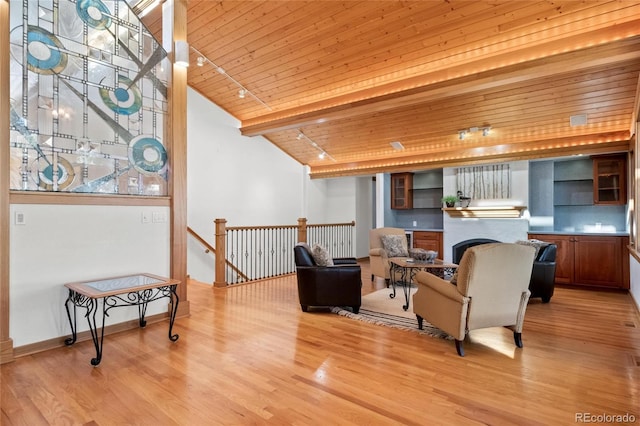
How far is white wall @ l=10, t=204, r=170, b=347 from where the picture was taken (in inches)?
110

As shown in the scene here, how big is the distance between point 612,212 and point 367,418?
21.2 ft

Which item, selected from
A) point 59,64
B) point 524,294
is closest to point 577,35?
point 524,294

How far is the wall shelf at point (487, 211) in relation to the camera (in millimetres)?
6301

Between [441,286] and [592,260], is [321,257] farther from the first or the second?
[592,260]

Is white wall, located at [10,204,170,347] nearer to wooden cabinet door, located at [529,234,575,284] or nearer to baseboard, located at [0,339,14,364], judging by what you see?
baseboard, located at [0,339,14,364]

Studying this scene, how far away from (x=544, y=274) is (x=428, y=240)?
117 inches

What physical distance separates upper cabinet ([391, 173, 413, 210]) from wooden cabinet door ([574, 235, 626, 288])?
340 cm

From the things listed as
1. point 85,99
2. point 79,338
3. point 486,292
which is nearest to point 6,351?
point 79,338

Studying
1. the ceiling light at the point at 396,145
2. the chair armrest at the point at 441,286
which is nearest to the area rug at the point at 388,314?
the chair armrest at the point at 441,286

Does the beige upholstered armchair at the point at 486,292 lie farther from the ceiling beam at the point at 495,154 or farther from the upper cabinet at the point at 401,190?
the upper cabinet at the point at 401,190

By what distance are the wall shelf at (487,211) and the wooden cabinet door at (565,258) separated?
725mm

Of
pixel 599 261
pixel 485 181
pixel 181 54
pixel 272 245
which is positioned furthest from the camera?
pixel 272 245

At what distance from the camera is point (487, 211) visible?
6582mm

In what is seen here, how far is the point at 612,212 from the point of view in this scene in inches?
233
